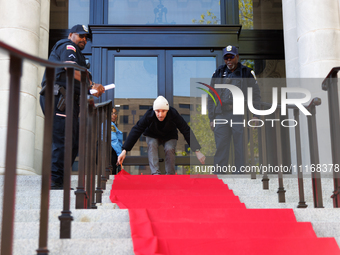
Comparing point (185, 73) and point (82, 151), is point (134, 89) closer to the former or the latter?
point (185, 73)

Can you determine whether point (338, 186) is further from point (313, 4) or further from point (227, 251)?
point (313, 4)

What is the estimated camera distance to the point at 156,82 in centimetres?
760

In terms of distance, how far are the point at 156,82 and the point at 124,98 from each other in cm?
61

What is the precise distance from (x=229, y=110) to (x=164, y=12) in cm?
291

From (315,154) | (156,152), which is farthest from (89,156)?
(156,152)

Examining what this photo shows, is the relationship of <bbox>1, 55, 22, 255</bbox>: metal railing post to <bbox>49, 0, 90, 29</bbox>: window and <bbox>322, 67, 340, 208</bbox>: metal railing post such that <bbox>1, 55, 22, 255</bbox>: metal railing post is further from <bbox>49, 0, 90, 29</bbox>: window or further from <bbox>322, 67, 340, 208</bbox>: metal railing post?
<bbox>49, 0, 90, 29</bbox>: window

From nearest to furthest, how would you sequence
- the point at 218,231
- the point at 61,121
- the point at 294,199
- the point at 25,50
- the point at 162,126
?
1. the point at 218,231
2. the point at 294,199
3. the point at 61,121
4. the point at 162,126
5. the point at 25,50

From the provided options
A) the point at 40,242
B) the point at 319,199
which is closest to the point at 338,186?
the point at 319,199

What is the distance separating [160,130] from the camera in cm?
614

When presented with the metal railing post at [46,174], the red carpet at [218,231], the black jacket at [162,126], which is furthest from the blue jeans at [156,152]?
the metal railing post at [46,174]

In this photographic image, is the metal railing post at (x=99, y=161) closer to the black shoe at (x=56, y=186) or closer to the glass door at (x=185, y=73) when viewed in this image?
the black shoe at (x=56, y=186)

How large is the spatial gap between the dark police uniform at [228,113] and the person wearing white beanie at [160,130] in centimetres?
33

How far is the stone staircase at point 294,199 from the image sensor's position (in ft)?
9.35

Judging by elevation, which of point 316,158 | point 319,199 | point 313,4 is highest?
point 313,4
